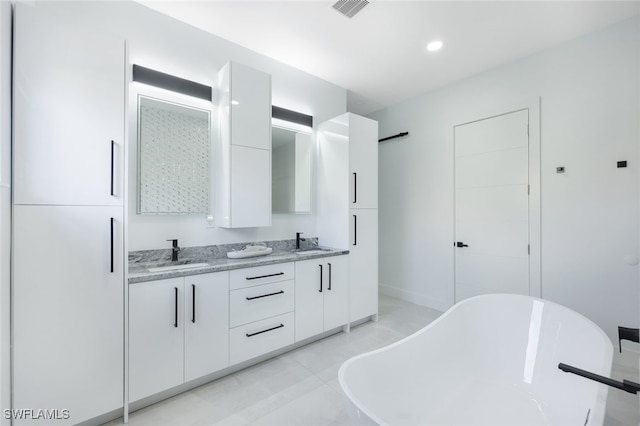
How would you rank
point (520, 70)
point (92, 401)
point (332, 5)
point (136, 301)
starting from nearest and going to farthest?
1. point (92, 401)
2. point (136, 301)
3. point (332, 5)
4. point (520, 70)

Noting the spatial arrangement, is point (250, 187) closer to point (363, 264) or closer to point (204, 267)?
point (204, 267)

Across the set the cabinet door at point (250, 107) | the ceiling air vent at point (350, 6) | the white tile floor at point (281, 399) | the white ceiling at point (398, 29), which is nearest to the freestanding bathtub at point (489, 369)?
the white tile floor at point (281, 399)

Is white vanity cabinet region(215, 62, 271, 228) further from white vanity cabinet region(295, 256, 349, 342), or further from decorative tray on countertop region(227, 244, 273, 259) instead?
white vanity cabinet region(295, 256, 349, 342)

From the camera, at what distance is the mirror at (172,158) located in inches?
89.8

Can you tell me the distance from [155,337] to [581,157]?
4.02 metres

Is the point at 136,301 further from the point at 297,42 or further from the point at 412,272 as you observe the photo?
the point at 412,272

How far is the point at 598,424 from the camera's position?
1.06 metres

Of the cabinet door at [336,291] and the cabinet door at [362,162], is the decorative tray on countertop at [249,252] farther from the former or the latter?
the cabinet door at [362,162]

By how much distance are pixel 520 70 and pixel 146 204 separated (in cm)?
411

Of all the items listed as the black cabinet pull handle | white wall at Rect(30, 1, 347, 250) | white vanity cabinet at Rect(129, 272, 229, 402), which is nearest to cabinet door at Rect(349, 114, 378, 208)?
white wall at Rect(30, 1, 347, 250)

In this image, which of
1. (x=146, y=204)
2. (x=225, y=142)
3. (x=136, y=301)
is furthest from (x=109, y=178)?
(x=225, y=142)

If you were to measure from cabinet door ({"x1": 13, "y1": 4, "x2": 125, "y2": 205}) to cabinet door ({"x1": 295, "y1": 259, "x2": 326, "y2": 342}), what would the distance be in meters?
1.65

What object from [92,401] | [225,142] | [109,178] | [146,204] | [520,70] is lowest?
[92,401]

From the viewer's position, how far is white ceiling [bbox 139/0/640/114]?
2275 mm
